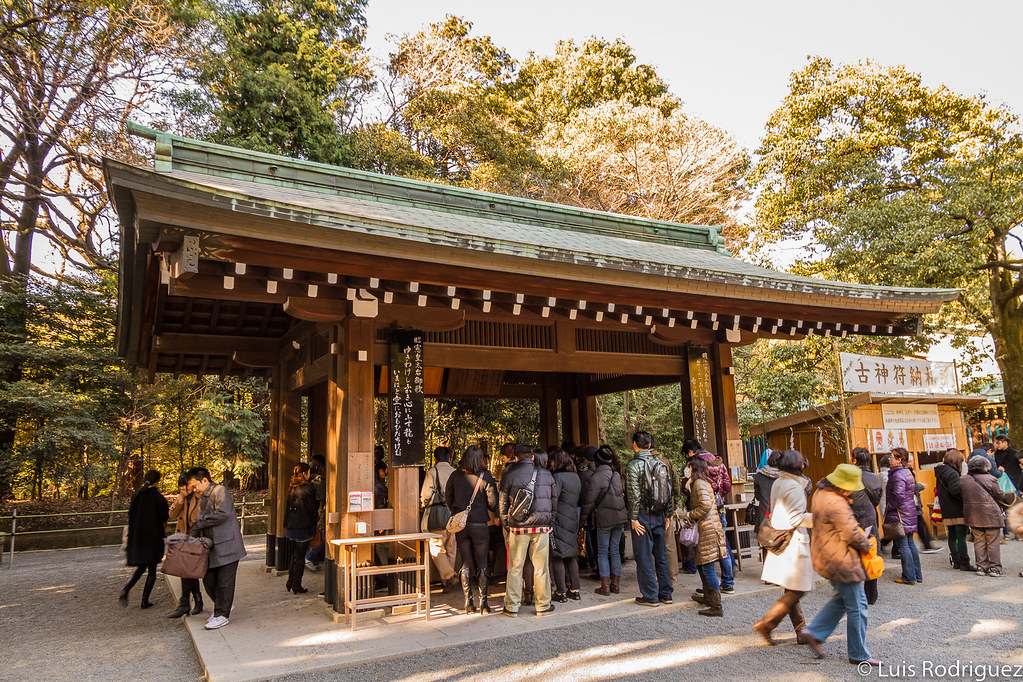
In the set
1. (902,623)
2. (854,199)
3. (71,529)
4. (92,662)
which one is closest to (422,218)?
(92,662)

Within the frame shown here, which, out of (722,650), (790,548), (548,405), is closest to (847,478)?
(790,548)

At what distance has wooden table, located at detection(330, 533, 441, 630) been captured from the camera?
5.45 meters

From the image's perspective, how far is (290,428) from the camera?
857 cm

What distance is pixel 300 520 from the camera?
7.10 meters

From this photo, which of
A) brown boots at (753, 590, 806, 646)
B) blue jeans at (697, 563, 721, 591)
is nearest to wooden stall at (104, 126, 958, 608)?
blue jeans at (697, 563, 721, 591)

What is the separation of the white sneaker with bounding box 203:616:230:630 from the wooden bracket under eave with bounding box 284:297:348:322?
282 cm

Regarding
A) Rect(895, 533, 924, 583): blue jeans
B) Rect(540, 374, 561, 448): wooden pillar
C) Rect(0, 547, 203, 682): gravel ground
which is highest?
Rect(540, 374, 561, 448): wooden pillar

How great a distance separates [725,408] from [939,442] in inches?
174

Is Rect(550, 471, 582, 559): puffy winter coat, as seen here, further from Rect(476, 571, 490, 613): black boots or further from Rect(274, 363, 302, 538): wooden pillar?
Rect(274, 363, 302, 538): wooden pillar

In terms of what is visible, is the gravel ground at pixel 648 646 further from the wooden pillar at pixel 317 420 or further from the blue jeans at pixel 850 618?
the wooden pillar at pixel 317 420

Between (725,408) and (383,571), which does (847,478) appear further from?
(725,408)

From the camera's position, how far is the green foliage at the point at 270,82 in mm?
18156

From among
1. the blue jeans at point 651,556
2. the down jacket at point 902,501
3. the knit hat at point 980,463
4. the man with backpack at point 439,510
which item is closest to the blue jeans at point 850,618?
the blue jeans at point 651,556

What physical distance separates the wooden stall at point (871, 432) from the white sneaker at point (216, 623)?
7.96 metres
